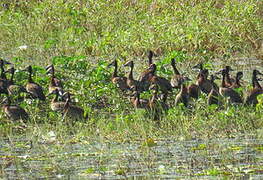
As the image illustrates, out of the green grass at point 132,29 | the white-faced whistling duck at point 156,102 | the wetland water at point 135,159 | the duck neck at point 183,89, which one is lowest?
the wetland water at point 135,159

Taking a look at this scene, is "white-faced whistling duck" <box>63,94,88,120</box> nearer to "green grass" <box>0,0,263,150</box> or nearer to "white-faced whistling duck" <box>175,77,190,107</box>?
"green grass" <box>0,0,263,150</box>

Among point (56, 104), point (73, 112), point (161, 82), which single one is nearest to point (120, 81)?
point (161, 82)

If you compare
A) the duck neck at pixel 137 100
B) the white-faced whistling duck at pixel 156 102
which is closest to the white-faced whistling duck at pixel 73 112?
the duck neck at pixel 137 100

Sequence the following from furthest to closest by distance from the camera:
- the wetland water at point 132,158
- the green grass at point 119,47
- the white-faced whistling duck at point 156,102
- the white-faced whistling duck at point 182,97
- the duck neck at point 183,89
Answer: the duck neck at point 183,89 < the white-faced whistling duck at point 182,97 < the white-faced whistling duck at point 156,102 < the green grass at point 119,47 < the wetland water at point 132,158

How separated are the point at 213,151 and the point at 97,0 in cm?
914

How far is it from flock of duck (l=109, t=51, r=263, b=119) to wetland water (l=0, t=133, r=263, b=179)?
1.45 m

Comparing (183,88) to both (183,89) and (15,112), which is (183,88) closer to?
(183,89)

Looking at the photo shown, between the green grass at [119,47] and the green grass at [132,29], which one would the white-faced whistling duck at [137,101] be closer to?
the green grass at [119,47]

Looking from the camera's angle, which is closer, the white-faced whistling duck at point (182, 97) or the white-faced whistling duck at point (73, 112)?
the white-faced whistling duck at point (73, 112)

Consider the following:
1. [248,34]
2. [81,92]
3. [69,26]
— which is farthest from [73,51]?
[81,92]

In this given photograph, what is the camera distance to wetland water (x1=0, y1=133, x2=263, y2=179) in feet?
22.8

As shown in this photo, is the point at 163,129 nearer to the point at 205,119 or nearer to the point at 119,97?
the point at 205,119

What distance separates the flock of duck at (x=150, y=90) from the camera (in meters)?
9.53

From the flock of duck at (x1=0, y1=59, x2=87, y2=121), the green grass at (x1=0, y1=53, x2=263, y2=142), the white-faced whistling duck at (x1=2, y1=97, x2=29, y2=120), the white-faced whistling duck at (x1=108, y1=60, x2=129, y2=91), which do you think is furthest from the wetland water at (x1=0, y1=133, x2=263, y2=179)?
the white-faced whistling duck at (x1=108, y1=60, x2=129, y2=91)
